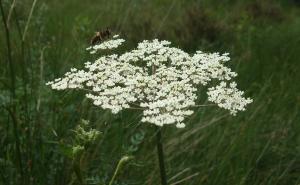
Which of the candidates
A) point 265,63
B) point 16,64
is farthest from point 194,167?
point 265,63

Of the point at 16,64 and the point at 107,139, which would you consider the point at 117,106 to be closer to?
the point at 107,139

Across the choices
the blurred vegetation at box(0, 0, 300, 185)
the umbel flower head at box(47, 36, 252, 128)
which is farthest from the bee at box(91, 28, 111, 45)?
the umbel flower head at box(47, 36, 252, 128)

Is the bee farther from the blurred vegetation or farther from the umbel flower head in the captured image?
the umbel flower head

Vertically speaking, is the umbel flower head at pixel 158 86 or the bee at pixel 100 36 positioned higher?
the bee at pixel 100 36

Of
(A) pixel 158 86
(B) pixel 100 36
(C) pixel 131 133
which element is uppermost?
(B) pixel 100 36

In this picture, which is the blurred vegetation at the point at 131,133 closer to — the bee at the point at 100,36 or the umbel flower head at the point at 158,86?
the umbel flower head at the point at 158,86

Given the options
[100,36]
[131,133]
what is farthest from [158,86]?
[131,133]

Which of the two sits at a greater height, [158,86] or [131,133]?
[131,133]

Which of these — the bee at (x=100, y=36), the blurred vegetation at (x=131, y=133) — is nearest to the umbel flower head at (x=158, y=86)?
the blurred vegetation at (x=131, y=133)

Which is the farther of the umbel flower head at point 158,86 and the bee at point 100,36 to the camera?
the bee at point 100,36

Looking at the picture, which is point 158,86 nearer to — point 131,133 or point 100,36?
point 100,36

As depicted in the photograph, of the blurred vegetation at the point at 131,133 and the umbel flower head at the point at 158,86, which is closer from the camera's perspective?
the umbel flower head at the point at 158,86
